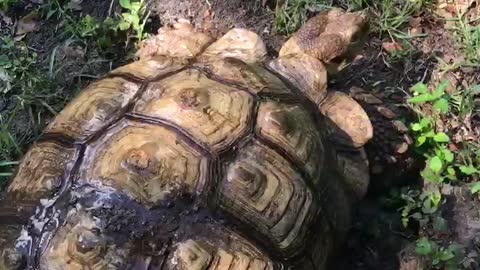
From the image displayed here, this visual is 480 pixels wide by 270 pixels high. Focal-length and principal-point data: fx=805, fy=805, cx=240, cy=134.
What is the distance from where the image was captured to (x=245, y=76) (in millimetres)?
3113

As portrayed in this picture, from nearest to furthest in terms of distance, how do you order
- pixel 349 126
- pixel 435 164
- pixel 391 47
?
pixel 349 126 < pixel 435 164 < pixel 391 47

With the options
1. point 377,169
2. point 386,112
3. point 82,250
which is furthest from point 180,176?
point 386,112

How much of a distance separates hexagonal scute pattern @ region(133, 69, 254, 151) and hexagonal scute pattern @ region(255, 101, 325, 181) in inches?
2.8

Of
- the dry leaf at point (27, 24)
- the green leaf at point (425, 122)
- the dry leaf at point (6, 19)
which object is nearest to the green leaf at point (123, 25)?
the dry leaf at point (27, 24)

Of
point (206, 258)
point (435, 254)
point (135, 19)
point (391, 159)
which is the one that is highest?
point (206, 258)

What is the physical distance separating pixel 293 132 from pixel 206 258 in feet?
2.15

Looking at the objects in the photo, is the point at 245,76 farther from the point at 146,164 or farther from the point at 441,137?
the point at 441,137

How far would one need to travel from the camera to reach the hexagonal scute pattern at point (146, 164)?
8.77 feet

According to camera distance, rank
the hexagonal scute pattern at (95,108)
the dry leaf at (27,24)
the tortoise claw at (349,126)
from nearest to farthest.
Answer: the hexagonal scute pattern at (95,108) < the tortoise claw at (349,126) < the dry leaf at (27,24)

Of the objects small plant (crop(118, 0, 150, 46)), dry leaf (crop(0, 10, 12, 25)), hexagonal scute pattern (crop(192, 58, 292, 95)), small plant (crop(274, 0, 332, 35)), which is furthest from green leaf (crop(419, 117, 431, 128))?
dry leaf (crop(0, 10, 12, 25))

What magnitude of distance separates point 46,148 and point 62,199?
0.30 meters

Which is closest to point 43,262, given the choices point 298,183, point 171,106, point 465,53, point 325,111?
→ point 171,106

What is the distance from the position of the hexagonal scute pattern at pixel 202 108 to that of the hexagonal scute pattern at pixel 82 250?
467 millimetres

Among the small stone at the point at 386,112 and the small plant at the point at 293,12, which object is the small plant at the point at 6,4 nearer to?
the small plant at the point at 293,12
